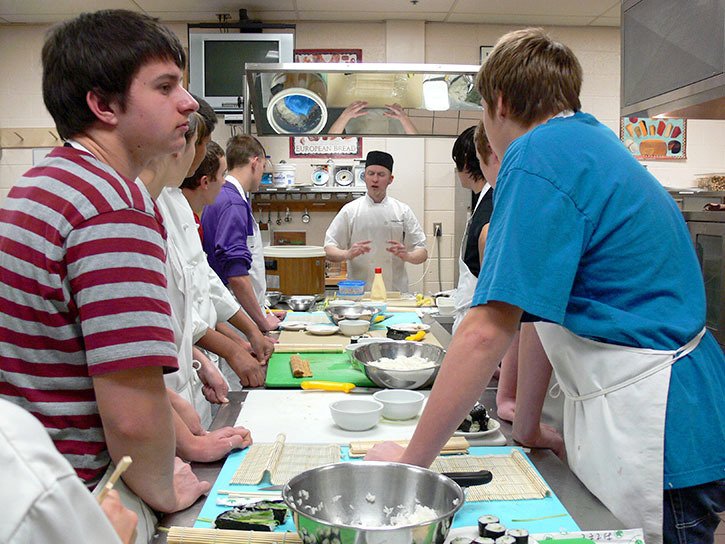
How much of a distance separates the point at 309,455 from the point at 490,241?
670mm

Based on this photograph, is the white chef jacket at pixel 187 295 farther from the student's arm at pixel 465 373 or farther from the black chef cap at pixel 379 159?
the black chef cap at pixel 379 159

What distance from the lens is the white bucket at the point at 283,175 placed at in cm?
639

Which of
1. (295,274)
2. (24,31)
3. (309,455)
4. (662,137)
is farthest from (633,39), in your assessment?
(24,31)

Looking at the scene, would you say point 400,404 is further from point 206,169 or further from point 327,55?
point 327,55

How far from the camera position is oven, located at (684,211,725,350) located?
374cm

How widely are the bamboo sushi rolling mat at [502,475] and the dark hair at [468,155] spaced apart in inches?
86.3

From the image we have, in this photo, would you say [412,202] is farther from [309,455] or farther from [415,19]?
[309,455]

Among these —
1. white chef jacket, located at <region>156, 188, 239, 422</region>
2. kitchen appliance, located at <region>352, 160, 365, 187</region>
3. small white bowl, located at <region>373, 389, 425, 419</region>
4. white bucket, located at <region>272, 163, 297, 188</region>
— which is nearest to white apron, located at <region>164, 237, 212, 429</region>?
white chef jacket, located at <region>156, 188, 239, 422</region>

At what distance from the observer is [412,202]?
22.1ft

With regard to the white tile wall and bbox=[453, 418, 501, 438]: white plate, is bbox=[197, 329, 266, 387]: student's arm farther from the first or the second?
the white tile wall

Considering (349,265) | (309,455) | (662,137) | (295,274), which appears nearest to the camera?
(309,455)

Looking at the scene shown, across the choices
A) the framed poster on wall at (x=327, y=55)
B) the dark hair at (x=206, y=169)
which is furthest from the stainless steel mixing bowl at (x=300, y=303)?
the framed poster on wall at (x=327, y=55)

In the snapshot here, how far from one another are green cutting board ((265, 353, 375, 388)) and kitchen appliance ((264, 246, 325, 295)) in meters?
1.79

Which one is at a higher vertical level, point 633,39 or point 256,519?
point 633,39
